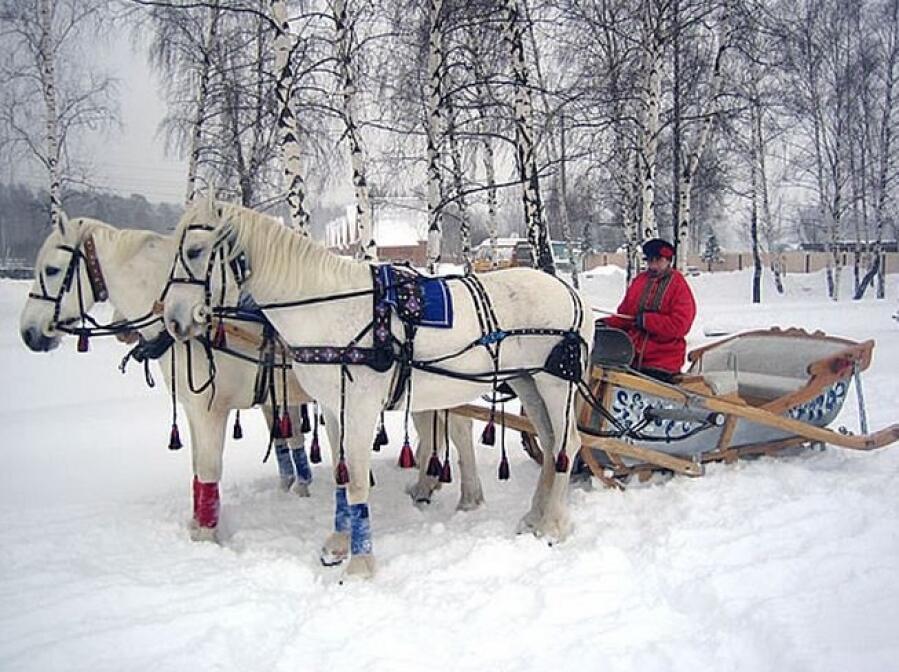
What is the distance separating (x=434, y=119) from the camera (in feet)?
26.8

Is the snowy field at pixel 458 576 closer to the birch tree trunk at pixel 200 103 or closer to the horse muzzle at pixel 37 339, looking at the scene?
the horse muzzle at pixel 37 339

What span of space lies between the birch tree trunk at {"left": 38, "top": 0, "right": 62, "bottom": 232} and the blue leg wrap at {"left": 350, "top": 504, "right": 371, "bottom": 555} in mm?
10477

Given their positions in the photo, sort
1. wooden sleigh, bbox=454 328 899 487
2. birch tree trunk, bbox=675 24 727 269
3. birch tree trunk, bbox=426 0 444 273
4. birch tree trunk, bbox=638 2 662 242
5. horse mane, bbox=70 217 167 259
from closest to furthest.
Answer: horse mane, bbox=70 217 167 259 → wooden sleigh, bbox=454 328 899 487 → birch tree trunk, bbox=426 0 444 273 → birch tree trunk, bbox=638 2 662 242 → birch tree trunk, bbox=675 24 727 269

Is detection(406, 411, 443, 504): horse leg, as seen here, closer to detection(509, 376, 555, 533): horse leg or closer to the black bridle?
detection(509, 376, 555, 533): horse leg

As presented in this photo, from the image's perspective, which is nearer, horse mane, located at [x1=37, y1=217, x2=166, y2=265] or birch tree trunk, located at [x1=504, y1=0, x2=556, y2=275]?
horse mane, located at [x1=37, y1=217, x2=166, y2=265]

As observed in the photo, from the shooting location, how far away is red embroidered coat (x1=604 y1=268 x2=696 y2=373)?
14.5ft

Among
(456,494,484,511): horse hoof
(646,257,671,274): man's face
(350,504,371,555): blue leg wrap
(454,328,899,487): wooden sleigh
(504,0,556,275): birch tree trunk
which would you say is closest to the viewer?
(350,504,371,555): blue leg wrap

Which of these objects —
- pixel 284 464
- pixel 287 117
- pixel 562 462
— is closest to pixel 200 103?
pixel 287 117

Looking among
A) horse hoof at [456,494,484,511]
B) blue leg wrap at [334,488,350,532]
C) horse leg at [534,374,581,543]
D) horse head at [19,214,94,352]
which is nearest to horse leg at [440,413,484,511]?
horse hoof at [456,494,484,511]

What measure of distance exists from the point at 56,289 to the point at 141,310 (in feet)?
1.41

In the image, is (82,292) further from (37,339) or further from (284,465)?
(284,465)

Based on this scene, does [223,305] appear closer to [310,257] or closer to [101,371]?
[310,257]

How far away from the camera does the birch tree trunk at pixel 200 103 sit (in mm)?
11008

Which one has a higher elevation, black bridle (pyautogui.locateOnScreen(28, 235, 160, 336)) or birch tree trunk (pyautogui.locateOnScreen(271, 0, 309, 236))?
birch tree trunk (pyautogui.locateOnScreen(271, 0, 309, 236))
